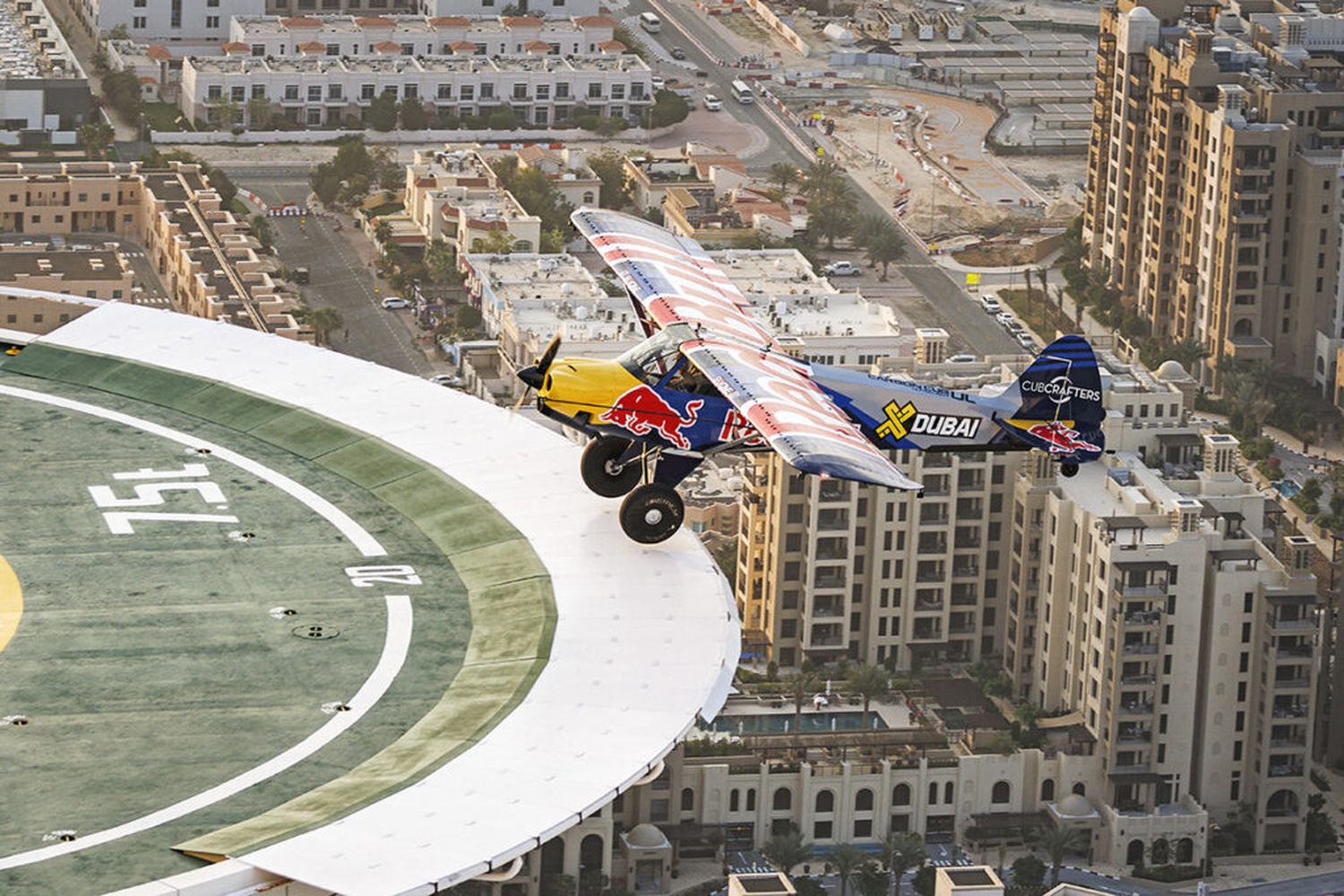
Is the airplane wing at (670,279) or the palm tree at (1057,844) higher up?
the airplane wing at (670,279)

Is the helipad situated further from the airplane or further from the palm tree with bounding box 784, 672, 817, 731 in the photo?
the palm tree with bounding box 784, 672, 817, 731

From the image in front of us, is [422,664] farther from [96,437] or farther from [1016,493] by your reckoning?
[1016,493]

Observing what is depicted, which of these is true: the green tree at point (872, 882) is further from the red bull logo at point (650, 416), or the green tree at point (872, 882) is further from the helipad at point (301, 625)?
the red bull logo at point (650, 416)

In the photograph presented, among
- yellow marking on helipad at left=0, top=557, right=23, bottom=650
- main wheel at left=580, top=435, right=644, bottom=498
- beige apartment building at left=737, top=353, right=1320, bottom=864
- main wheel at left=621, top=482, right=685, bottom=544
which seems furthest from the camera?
beige apartment building at left=737, top=353, right=1320, bottom=864

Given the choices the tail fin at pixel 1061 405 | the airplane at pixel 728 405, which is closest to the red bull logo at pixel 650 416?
the airplane at pixel 728 405

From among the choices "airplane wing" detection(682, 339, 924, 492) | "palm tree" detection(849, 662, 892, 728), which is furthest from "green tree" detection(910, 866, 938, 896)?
"airplane wing" detection(682, 339, 924, 492)

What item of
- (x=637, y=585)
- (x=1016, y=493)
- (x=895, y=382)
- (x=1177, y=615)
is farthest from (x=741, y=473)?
(x=637, y=585)
